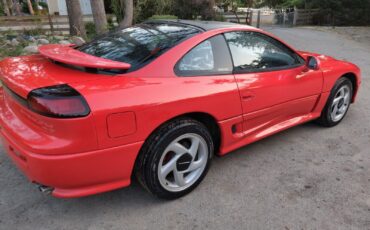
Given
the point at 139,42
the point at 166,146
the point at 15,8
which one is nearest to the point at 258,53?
the point at 139,42

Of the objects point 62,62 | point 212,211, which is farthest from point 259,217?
point 62,62

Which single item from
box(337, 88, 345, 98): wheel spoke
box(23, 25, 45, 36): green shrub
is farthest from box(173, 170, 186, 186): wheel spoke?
box(23, 25, 45, 36): green shrub

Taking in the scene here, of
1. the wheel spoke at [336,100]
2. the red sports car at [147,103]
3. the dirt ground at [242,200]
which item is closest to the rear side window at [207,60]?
the red sports car at [147,103]

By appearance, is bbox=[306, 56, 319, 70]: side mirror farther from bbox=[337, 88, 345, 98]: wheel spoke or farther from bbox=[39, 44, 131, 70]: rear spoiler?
bbox=[39, 44, 131, 70]: rear spoiler

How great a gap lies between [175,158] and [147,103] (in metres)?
0.56

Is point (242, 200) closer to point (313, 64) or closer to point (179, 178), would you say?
point (179, 178)

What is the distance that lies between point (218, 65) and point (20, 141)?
5.46 ft

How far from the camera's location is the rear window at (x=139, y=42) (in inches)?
101

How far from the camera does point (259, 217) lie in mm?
2488

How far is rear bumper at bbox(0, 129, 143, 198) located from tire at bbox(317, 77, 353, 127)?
2739mm

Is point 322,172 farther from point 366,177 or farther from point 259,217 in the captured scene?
point 259,217

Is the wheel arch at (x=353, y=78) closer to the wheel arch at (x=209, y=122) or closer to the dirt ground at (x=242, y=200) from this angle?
the dirt ground at (x=242, y=200)

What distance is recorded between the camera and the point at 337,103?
411 cm

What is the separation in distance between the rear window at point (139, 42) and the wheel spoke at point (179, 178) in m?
0.91
